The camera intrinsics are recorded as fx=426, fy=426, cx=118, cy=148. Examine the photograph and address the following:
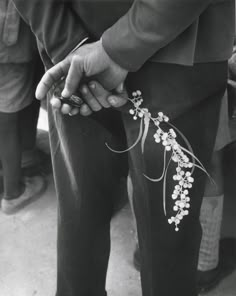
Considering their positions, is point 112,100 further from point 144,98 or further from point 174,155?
point 174,155

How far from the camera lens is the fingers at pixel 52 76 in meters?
0.89

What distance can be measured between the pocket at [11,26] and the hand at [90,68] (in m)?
0.70

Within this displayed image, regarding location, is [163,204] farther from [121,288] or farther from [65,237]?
[121,288]

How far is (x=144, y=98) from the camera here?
895 mm

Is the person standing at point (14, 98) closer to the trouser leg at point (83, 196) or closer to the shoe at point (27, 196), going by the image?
the shoe at point (27, 196)

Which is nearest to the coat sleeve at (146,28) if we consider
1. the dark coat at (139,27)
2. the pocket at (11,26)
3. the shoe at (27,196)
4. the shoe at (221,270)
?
the dark coat at (139,27)

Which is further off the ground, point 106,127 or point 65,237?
point 106,127

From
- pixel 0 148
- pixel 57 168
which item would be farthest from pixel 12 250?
pixel 57 168

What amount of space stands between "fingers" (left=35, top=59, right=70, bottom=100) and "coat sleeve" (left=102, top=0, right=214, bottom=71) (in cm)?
10

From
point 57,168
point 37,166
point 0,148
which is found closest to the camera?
point 57,168

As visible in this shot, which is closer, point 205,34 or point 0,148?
point 205,34

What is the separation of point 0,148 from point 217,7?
124 centimetres

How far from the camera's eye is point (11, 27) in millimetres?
1508

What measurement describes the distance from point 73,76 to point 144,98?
16cm
